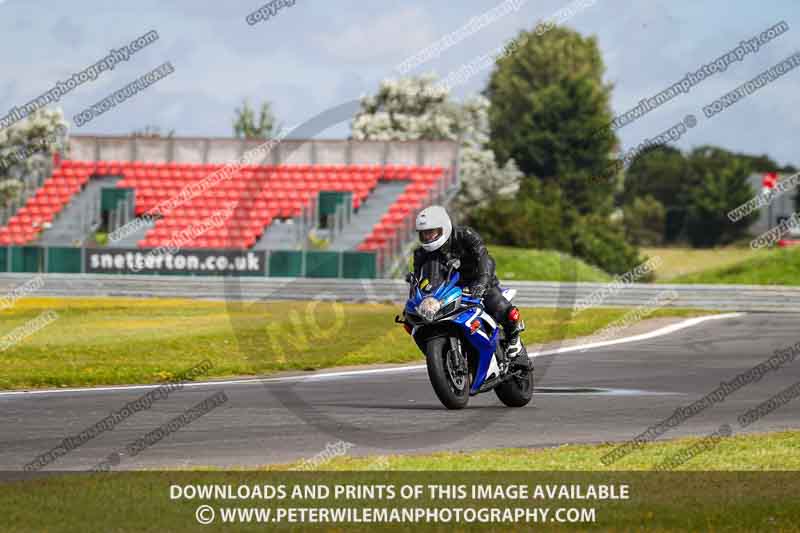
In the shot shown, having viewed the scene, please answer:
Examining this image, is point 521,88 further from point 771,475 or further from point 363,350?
point 771,475

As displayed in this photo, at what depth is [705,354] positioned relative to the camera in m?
22.5

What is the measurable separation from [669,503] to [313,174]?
41.2 m

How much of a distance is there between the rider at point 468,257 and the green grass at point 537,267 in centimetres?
2987

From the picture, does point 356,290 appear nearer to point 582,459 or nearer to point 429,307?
point 429,307

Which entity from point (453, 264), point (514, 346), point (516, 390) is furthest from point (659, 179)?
point (453, 264)

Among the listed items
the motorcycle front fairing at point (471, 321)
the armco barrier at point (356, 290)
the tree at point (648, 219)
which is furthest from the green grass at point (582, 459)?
the tree at point (648, 219)

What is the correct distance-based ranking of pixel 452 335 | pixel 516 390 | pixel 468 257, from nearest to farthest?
A: pixel 452 335
pixel 468 257
pixel 516 390

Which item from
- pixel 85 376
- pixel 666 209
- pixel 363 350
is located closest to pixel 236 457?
pixel 85 376

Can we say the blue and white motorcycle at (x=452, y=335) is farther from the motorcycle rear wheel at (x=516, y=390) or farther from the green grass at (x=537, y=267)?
the green grass at (x=537, y=267)

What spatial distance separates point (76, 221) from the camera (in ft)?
159

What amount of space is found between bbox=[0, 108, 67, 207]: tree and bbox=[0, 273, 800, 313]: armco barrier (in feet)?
73.6

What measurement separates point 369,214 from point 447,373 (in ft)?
111

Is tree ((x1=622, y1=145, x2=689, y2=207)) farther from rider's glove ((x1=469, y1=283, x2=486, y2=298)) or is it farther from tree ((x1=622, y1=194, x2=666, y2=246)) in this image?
rider's glove ((x1=469, y1=283, x2=486, y2=298))

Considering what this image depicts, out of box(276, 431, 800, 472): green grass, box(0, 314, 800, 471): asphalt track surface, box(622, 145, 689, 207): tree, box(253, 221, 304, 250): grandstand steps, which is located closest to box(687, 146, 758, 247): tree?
box(622, 145, 689, 207): tree
